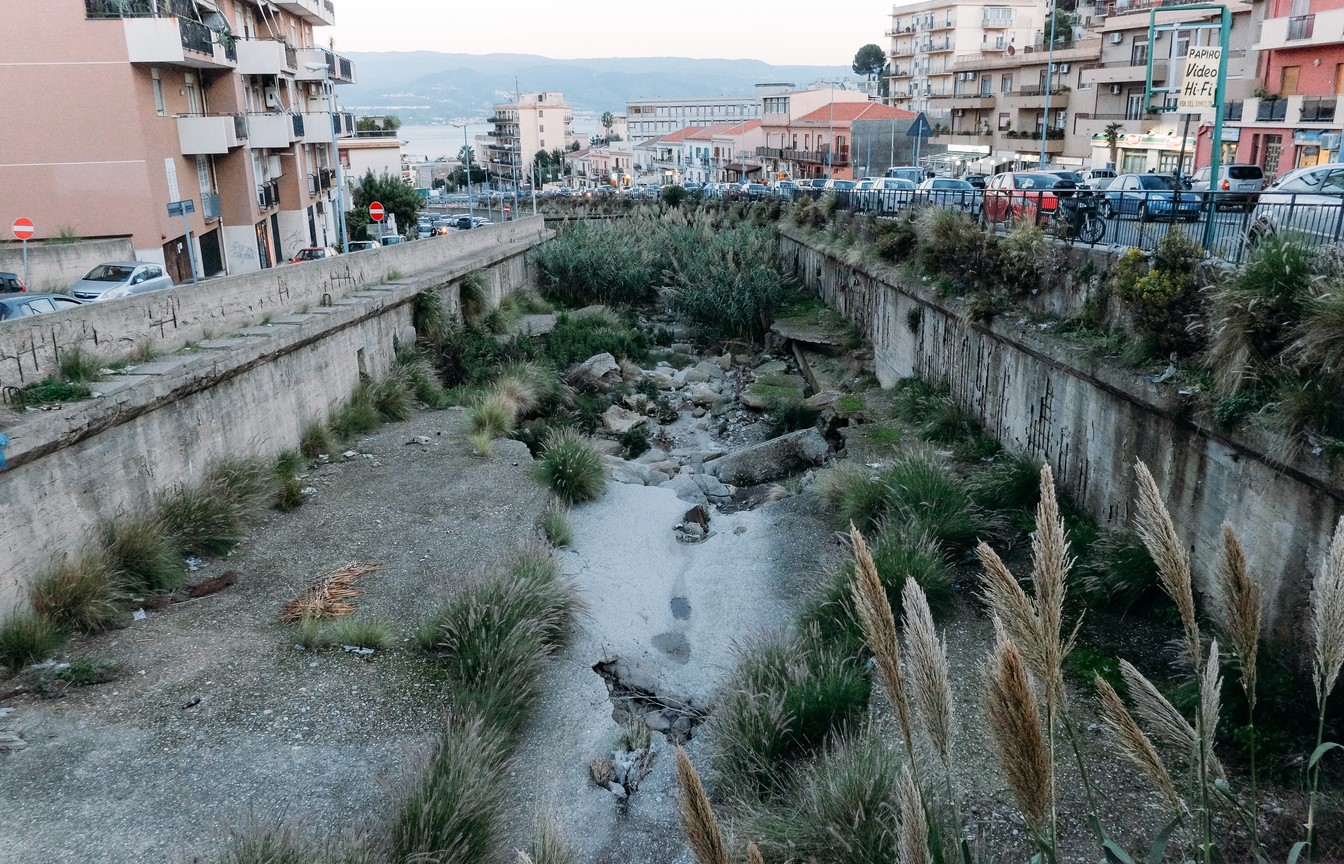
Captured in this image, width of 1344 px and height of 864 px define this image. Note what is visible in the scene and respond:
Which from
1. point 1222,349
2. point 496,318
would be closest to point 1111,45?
point 496,318

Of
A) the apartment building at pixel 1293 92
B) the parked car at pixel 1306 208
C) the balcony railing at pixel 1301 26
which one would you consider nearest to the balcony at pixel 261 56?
the apartment building at pixel 1293 92

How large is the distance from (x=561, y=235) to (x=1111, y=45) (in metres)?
31.3

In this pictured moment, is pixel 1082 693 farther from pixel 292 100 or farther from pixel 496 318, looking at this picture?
pixel 292 100

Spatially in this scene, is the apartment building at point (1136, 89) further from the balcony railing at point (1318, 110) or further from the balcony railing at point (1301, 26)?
the balcony railing at point (1318, 110)

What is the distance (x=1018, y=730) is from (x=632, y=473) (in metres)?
12.7

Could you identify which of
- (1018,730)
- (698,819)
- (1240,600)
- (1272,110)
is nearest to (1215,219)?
(1240,600)

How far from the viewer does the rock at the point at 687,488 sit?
13805 millimetres

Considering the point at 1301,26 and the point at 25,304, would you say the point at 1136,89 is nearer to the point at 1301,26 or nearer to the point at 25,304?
the point at 1301,26

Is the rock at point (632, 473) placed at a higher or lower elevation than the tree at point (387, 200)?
lower

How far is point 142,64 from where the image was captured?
84.3 feet

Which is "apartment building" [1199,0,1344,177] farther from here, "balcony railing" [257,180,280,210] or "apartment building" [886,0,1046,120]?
"apartment building" [886,0,1046,120]

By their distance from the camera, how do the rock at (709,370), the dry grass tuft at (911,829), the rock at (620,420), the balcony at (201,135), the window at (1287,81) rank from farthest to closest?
the window at (1287,81) < the balcony at (201,135) < the rock at (709,370) < the rock at (620,420) < the dry grass tuft at (911,829)

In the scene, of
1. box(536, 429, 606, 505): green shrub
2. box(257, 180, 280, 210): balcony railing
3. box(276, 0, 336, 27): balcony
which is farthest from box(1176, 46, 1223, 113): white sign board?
box(276, 0, 336, 27): balcony

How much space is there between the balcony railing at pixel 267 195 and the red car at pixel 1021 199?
25.4 metres
